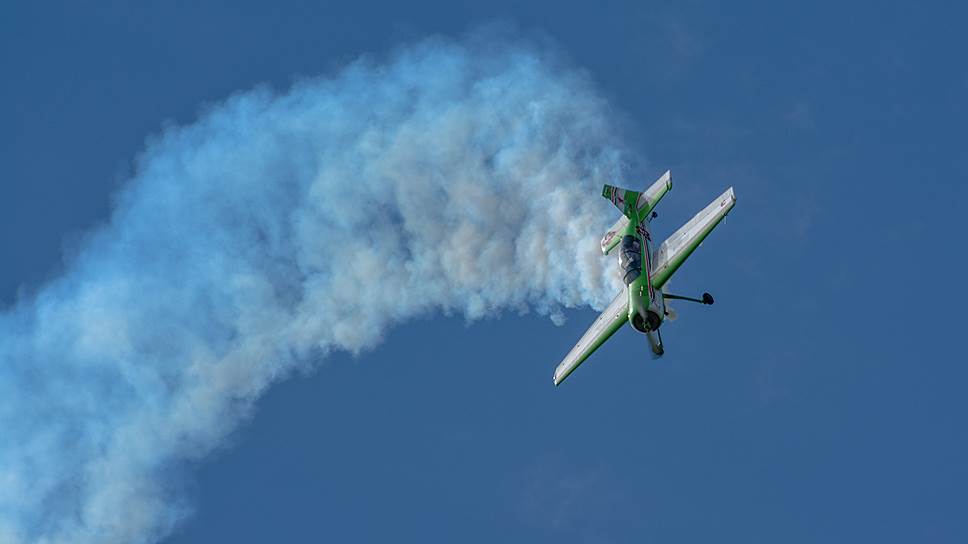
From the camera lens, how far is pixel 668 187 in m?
107

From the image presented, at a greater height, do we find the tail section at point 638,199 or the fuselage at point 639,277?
the tail section at point 638,199

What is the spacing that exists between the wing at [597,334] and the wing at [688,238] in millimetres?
2502

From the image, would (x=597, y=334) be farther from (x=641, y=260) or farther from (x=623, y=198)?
(x=623, y=198)

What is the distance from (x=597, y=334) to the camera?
106 metres

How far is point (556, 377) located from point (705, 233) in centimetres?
1295

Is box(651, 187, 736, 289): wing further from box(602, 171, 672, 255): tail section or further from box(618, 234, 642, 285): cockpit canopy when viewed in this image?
box(602, 171, 672, 255): tail section

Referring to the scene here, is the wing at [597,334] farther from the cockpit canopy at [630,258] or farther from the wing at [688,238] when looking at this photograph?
the wing at [688,238]

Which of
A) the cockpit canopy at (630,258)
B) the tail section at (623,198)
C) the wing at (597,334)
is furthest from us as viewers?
the tail section at (623,198)

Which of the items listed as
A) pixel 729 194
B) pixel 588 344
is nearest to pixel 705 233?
pixel 729 194

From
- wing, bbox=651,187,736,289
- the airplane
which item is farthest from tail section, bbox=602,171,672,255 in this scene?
wing, bbox=651,187,736,289

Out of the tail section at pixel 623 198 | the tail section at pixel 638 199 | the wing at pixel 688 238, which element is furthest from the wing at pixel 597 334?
the tail section at pixel 623 198

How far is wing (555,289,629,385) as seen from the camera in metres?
105

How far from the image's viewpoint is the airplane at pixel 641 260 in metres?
102

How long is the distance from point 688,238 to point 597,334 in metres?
8.27
